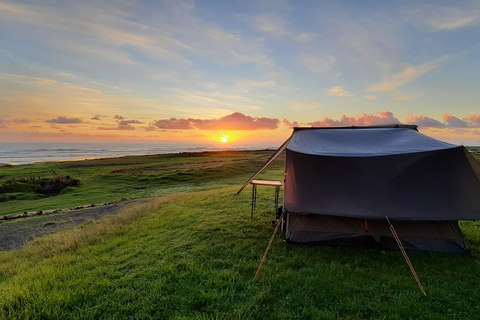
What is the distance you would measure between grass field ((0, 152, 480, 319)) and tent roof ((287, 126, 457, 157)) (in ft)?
6.74

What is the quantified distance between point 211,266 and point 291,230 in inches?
79.9

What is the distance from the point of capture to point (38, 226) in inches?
365

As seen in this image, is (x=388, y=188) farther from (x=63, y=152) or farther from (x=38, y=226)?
(x=63, y=152)

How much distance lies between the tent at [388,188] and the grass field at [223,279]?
16.6 inches

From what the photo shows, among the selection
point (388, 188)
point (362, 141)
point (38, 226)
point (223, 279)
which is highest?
point (362, 141)

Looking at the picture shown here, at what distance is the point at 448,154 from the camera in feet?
14.7

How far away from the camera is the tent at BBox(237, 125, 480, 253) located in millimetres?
4398

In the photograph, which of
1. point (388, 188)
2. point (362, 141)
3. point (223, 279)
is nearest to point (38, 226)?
point (223, 279)

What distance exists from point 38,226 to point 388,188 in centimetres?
1132

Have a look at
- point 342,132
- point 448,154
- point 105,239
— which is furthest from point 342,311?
point 105,239

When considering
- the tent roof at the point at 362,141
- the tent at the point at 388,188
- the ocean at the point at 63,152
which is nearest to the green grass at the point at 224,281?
the tent at the point at 388,188

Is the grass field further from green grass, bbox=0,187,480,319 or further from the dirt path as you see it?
the dirt path

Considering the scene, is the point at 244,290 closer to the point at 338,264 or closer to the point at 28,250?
the point at 338,264

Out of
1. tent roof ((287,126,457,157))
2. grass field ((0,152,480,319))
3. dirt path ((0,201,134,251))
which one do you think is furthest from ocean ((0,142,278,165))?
tent roof ((287,126,457,157))
